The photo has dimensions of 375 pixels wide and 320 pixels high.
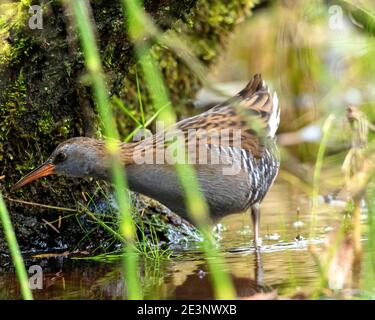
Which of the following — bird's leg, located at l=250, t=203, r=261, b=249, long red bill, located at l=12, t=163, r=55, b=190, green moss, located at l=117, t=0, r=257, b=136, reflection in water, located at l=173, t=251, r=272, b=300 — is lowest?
reflection in water, located at l=173, t=251, r=272, b=300

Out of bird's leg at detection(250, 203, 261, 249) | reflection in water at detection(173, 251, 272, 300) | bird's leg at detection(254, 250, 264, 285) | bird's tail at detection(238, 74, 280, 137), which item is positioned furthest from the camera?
bird's tail at detection(238, 74, 280, 137)

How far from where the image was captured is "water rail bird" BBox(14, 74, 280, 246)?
485 cm

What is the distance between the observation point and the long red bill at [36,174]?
4.81 m

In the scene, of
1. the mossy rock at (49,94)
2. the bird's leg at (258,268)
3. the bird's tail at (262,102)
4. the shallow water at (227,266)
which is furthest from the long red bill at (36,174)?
→ the bird's tail at (262,102)

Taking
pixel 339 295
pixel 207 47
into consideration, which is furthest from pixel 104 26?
pixel 207 47

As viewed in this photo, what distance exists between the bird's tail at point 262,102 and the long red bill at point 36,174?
4.19 feet

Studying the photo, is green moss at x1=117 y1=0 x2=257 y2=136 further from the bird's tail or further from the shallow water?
the shallow water

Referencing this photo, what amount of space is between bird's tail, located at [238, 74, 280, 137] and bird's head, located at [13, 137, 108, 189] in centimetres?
104

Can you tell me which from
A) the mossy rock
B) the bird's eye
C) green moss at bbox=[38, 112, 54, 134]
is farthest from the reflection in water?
green moss at bbox=[38, 112, 54, 134]

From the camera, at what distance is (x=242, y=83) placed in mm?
9469

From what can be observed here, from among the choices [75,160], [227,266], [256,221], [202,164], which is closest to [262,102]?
[256,221]

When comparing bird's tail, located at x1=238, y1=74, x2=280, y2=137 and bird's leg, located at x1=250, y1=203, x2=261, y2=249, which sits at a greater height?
bird's tail, located at x1=238, y1=74, x2=280, y2=137

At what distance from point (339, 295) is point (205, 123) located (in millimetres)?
1822
